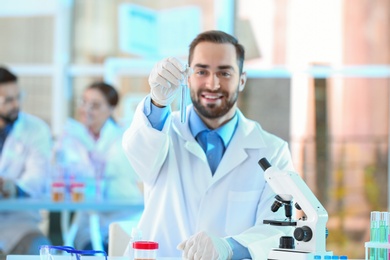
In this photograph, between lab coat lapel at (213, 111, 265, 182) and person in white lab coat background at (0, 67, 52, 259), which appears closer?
lab coat lapel at (213, 111, 265, 182)

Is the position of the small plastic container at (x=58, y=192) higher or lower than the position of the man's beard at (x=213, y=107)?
lower

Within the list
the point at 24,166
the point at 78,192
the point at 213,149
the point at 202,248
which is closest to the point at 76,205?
the point at 78,192

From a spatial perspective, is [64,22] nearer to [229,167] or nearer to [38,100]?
[38,100]

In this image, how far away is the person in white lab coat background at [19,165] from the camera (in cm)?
485

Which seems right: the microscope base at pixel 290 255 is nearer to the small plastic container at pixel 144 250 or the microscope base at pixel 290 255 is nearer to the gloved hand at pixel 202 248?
the gloved hand at pixel 202 248

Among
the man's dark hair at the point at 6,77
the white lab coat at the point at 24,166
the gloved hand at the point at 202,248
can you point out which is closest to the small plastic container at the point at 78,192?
the white lab coat at the point at 24,166

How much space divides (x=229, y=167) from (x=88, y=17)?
417 centimetres

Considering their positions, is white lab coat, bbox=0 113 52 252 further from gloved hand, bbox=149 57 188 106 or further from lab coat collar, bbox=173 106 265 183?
gloved hand, bbox=149 57 188 106

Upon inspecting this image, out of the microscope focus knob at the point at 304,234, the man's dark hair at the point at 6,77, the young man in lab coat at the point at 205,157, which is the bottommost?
the microscope focus knob at the point at 304,234

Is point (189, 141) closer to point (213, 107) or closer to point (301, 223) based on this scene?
point (213, 107)

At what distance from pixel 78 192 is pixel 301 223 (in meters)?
3.05

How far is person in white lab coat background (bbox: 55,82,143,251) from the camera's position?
5.22 metres

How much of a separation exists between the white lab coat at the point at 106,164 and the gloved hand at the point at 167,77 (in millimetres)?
2426

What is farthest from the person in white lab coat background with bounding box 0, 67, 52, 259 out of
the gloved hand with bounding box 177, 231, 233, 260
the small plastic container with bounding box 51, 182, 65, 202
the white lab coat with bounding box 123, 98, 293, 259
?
the gloved hand with bounding box 177, 231, 233, 260
